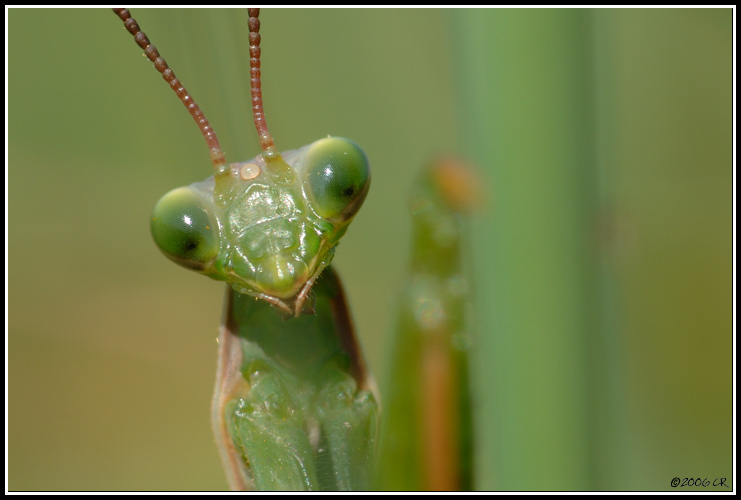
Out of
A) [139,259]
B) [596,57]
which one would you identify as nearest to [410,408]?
[596,57]

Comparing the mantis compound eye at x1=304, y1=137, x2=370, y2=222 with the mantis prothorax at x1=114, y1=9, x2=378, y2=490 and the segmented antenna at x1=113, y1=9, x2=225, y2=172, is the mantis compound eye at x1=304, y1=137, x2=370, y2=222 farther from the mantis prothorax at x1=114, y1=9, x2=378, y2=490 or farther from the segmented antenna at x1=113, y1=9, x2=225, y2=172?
the segmented antenna at x1=113, y1=9, x2=225, y2=172

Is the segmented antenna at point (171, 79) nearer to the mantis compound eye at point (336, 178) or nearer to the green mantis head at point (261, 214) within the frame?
the green mantis head at point (261, 214)

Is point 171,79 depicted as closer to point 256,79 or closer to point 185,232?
point 256,79

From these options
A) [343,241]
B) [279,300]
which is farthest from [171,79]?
[343,241]

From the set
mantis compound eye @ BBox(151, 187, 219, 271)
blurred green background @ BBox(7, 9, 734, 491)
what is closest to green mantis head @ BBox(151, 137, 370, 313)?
mantis compound eye @ BBox(151, 187, 219, 271)

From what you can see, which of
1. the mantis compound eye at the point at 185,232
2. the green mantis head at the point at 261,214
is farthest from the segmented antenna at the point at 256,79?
the mantis compound eye at the point at 185,232

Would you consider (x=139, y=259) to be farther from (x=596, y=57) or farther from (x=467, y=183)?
(x=596, y=57)

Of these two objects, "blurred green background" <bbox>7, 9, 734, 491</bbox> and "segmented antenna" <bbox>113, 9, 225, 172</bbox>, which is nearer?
"segmented antenna" <bbox>113, 9, 225, 172</bbox>
